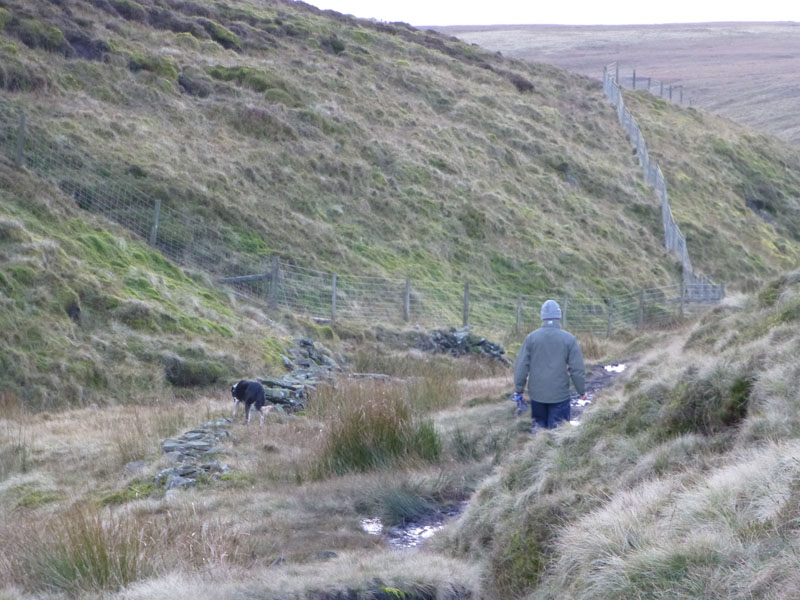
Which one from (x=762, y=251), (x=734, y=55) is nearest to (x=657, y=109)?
(x=762, y=251)

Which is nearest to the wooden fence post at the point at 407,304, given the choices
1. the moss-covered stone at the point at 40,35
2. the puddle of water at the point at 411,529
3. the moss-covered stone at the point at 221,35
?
the moss-covered stone at the point at 40,35

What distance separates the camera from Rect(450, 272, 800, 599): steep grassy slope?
3.84 meters

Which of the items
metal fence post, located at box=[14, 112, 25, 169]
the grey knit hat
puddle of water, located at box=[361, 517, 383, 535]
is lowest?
puddle of water, located at box=[361, 517, 383, 535]

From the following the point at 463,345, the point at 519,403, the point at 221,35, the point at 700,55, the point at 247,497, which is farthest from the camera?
the point at 700,55

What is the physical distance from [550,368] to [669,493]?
154 inches

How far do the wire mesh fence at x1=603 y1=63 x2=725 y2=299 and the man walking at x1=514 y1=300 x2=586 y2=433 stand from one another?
19620 mm

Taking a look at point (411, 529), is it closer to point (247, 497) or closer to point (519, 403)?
point (247, 497)

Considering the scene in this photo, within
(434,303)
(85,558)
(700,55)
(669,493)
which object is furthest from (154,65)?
(700,55)

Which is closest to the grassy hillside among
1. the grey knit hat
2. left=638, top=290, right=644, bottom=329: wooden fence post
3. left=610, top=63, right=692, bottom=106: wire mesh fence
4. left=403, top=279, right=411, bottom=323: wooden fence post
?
the grey knit hat

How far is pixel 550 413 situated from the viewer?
879cm

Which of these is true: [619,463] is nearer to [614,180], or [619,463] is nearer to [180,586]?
[180,586]

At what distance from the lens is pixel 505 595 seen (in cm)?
510

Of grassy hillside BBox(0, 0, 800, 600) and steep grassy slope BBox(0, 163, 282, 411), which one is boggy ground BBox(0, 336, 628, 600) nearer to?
grassy hillside BBox(0, 0, 800, 600)

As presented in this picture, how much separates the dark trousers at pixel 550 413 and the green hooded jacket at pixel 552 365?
4.4 inches
